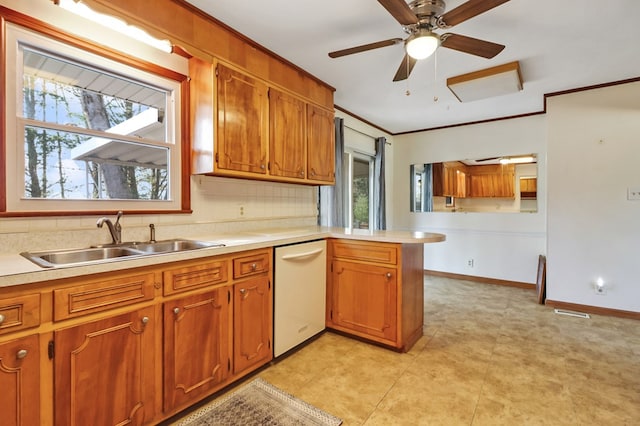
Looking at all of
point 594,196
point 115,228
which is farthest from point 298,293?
point 594,196

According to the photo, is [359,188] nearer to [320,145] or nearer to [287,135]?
[320,145]

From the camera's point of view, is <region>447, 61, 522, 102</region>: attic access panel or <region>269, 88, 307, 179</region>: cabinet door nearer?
<region>269, 88, 307, 179</region>: cabinet door

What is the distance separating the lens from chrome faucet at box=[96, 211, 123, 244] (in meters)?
1.71

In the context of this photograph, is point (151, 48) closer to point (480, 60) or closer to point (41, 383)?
point (41, 383)

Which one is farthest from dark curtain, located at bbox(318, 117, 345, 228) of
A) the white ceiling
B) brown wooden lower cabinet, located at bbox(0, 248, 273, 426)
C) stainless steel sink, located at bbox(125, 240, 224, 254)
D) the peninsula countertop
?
stainless steel sink, located at bbox(125, 240, 224, 254)

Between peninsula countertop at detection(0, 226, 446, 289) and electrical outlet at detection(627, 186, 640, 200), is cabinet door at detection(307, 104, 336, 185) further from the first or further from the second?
electrical outlet at detection(627, 186, 640, 200)

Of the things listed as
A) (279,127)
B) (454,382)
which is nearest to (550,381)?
(454,382)

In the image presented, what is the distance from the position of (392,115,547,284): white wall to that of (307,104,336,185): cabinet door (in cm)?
241

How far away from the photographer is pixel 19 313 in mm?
1080

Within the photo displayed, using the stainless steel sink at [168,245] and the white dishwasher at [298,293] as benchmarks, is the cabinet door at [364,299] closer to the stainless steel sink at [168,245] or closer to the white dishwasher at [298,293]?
the white dishwasher at [298,293]

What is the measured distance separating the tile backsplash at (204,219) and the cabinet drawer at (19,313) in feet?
2.06

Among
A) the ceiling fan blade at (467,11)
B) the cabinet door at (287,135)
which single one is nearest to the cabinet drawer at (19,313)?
the cabinet door at (287,135)

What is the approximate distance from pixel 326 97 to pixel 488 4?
1873 mm

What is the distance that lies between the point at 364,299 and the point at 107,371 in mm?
1740
